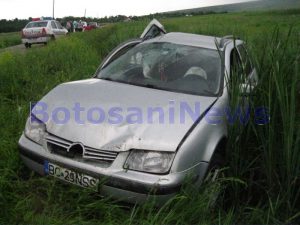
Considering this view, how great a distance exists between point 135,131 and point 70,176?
1.93ft

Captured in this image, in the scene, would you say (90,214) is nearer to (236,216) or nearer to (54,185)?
(54,185)

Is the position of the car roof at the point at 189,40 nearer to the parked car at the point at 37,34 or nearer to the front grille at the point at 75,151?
the front grille at the point at 75,151

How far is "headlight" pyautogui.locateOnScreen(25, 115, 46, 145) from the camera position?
321cm

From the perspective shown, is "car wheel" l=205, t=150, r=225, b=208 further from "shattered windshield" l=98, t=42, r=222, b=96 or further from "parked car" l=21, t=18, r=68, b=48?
"parked car" l=21, t=18, r=68, b=48

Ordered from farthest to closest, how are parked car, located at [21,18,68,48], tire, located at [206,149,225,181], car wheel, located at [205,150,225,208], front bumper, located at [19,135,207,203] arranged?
1. parked car, located at [21,18,68,48]
2. tire, located at [206,149,225,181]
3. car wheel, located at [205,150,225,208]
4. front bumper, located at [19,135,207,203]

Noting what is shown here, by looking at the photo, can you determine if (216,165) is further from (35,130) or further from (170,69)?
(35,130)

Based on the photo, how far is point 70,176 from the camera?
2.92m

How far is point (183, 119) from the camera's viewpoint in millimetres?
3127

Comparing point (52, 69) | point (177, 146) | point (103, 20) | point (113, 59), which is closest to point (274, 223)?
point (177, 146)

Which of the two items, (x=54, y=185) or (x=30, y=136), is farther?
(x=30, y=136)

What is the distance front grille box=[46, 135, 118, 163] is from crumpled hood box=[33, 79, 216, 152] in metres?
0.03

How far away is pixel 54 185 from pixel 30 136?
0.52 metres

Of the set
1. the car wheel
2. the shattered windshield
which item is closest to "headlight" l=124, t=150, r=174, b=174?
the car wheel

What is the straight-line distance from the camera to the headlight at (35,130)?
10.5 ft
